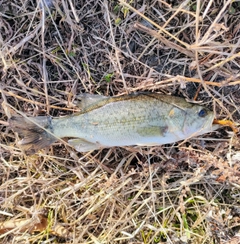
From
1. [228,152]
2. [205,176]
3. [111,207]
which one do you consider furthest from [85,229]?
[228,152]

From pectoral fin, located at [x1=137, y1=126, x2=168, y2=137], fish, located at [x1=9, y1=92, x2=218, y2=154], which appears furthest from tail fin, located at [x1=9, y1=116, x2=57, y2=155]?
pectoral fin, located at [x1=137, y1=126, x2=168, y2=137]

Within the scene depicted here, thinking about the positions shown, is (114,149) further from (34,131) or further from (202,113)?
(202,113)

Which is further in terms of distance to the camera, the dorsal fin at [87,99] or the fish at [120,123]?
the dorsal fin at [87,99]

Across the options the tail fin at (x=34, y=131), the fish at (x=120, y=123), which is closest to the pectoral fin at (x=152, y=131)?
the fish at (x=120, y=123)

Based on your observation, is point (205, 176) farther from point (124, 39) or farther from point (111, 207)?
point (124, 39)

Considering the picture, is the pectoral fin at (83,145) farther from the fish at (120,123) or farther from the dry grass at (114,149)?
the dry grass at (114,149)

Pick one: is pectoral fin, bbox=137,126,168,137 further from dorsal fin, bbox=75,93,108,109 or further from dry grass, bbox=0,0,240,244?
dorsal fin, bbox=75,93,108,109
